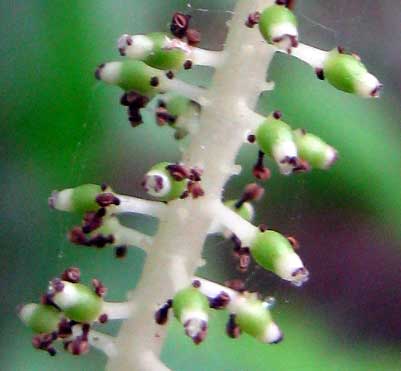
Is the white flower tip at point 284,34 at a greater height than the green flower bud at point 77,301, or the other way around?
the white flower tip at point 284,34

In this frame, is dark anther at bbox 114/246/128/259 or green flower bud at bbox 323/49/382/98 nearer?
green flower bud at bbox 323/49/382/98

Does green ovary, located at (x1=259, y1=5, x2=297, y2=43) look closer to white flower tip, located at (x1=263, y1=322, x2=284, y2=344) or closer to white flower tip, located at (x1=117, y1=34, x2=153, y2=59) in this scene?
white flower tip, located at (x1=117, y1=34, x2=153, y2=59)

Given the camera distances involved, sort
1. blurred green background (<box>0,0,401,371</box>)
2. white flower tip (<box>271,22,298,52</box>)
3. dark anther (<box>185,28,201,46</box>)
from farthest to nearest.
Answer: blurred green background (<box>0,0,401,371</box>)
dark anther (<box>185,28,201,46</box>)
white flower tip (<box>271,22,298,52</box>)

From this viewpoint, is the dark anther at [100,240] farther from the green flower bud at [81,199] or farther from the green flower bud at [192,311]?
the green flower bud at [192,311]

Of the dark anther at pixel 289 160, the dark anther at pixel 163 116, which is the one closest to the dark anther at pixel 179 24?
the dark anther at pixel 163 116

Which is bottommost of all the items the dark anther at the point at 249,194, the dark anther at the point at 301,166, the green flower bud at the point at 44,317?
the green flower bud at the point at 44,317

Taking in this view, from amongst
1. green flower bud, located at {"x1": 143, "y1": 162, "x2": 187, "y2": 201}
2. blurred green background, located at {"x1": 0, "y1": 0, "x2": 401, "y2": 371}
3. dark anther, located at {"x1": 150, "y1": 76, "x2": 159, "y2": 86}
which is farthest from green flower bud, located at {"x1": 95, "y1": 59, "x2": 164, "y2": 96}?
blurred green background, located at {"x1": 0, "y1": 0, "x2": 401, "y2": 371}

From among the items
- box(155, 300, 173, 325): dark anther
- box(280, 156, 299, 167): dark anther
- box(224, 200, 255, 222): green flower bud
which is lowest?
box(155, 300, 173, 325): dark anther

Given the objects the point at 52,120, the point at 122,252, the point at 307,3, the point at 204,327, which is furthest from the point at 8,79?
the point at 204,327

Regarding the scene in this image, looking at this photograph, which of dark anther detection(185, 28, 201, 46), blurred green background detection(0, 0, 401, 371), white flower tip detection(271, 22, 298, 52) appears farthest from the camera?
blurred green background detection(0, 0, 401, 371)
